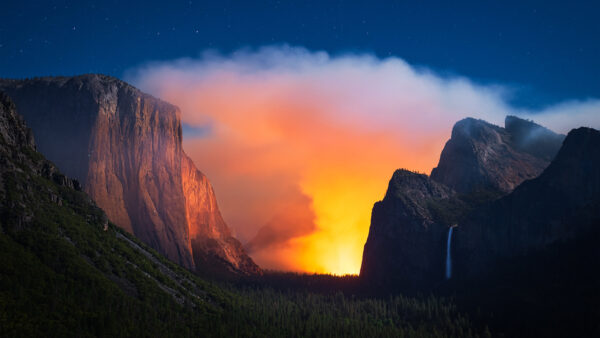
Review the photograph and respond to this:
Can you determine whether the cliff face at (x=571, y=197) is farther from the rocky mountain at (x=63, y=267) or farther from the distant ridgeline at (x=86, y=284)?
the rocky mountain at (x=63, y=267)

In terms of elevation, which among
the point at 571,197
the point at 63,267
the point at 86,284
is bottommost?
the point at 86,284

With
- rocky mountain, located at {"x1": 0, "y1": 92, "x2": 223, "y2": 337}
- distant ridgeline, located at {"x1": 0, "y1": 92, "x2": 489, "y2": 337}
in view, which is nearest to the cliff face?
distant ridgeline, located at {"x1": 0, "y1": 92, "x2": 489, "y2": 337}

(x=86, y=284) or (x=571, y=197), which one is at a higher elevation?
(x=571, y=197)

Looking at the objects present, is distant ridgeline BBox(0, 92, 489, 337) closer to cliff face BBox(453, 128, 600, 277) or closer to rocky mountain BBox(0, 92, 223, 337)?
rocky mountain BBox(0, 92, 223, 337)

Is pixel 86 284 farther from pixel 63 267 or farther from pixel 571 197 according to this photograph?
pixel 571 197

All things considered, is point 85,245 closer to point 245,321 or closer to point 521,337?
point 245,321

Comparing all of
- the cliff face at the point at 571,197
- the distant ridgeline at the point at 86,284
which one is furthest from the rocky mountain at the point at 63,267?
the cliff face at the point at 571,197

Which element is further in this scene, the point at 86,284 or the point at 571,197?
the point at 571,197

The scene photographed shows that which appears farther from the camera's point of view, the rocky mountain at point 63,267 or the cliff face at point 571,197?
the cliff face at point 571,197

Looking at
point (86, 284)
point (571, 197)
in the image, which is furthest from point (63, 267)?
point (571, 197)

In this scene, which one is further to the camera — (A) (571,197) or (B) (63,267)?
(A) (571,197)

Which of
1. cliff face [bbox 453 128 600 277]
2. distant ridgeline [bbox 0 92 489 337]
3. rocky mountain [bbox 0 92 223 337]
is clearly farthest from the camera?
cliff face [bbox 453 128 600 277]
